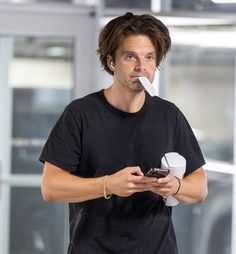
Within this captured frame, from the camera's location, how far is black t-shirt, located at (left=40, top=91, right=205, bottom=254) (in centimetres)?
150

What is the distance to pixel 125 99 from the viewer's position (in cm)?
153

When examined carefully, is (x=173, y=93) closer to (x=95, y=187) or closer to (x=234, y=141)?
(x=234, y=141)

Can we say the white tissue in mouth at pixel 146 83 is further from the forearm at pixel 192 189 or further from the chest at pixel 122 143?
the forearm at pixel 192 189

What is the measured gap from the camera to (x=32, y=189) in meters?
2.81

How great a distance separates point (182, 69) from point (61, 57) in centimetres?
55

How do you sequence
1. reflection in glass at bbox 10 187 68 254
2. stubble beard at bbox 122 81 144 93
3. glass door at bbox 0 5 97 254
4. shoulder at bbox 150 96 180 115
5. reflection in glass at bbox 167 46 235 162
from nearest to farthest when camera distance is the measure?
stubble beard at bbox 122 81 144 93, shoulder at bbox 150 96 180 115, reflection in glass at bbox 167 46 235 162, glass door at bbox 0 5 97 254, reflection in glass at bbox 10 187 68 254

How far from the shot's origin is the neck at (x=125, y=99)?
1.52 metres

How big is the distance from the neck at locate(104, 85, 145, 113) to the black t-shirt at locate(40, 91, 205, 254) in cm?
1

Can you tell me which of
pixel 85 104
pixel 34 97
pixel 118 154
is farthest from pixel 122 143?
pixel 34 97

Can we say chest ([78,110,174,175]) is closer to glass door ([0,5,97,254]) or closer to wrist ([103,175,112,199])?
wrist ([103,175,112,199])

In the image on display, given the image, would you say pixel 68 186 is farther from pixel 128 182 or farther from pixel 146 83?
pixel 146 83

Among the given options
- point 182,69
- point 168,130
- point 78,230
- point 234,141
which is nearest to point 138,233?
point 78,230

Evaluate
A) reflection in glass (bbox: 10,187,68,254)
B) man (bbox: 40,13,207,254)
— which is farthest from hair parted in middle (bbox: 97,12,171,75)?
reflection in glass (bbox: 10,187,68,254)

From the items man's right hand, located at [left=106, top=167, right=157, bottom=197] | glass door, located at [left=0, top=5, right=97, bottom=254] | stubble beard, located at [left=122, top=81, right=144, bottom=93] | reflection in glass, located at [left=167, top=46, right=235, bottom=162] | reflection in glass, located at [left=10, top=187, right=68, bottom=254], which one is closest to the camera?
man's right hand, located at [left=106, top=167, right=157, bottom=197]
